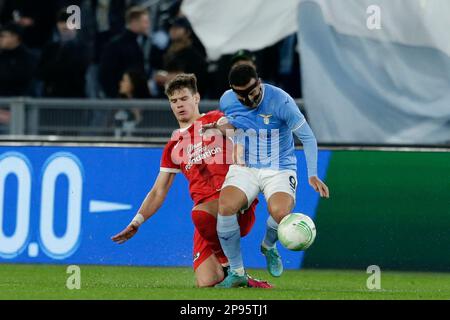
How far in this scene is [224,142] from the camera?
40.7 ft

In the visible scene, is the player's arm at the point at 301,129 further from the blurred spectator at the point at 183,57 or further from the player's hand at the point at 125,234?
the blurred spectator at the point at 183,57

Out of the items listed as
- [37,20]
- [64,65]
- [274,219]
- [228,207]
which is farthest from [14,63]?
[274,219]

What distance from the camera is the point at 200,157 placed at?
488 inches

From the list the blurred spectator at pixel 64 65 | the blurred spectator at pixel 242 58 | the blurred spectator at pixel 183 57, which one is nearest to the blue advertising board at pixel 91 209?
the blurred spectator at pixel 242 58

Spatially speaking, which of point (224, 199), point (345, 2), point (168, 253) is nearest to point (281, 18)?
point (345, 2)

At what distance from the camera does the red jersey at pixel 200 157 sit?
486 inches

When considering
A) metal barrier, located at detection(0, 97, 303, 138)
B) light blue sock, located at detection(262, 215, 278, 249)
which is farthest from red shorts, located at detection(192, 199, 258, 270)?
metal barrier, located at detection(0, 97, 303, 138)

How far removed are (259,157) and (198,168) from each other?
585mm

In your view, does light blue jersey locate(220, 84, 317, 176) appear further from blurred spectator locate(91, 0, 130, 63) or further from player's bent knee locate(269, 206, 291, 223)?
blurred spectator locate(91, 0, 130, 63)

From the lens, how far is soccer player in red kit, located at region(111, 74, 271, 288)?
39.9ft

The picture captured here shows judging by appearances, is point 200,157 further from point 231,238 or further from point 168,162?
point 231,238

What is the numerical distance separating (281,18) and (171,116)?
1.59 m

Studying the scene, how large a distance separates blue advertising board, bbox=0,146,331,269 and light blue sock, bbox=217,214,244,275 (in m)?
2.79

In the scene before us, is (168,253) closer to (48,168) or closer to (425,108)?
(48,168)
